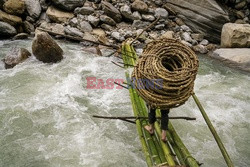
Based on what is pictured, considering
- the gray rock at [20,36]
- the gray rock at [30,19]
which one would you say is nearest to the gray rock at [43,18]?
the gray rock at [30,19]

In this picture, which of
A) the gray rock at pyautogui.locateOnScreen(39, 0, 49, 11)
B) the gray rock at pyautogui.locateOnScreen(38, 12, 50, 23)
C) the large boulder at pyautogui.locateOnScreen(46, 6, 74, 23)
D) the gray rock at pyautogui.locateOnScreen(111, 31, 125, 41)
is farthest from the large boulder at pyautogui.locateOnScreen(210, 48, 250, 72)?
the gray rock at pyautogui.locateOnScreen(39, 0, 49, 11)

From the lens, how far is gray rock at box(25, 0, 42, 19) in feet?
28.0

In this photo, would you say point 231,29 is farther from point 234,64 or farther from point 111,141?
point 111,141

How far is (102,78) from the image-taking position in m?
5.95

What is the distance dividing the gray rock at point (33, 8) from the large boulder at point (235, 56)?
261 inches

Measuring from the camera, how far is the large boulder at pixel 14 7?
8055mm

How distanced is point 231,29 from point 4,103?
728cm

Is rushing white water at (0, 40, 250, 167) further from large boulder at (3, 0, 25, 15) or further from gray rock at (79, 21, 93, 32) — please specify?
large boulder at (3, 0, 25, 15)

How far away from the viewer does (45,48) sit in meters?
6.11

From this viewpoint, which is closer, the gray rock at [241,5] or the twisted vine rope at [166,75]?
the twisted vine rope at [166,75]

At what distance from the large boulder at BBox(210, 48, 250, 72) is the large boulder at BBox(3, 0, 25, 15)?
7.08m

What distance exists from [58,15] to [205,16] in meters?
5.77

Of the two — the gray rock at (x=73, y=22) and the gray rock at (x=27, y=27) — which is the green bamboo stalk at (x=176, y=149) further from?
the gray rock at (x=27, y=27)

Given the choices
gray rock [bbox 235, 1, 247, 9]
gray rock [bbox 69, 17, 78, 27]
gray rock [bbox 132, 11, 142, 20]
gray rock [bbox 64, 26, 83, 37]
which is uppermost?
gray rock [bbox 235, 1, 247, 9]
